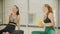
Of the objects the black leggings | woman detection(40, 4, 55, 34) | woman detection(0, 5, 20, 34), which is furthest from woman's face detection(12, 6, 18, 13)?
woman detection(40, 4, 55, 34)

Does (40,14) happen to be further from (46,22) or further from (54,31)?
(54,31)

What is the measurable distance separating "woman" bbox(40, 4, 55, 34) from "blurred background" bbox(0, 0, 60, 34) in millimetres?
51

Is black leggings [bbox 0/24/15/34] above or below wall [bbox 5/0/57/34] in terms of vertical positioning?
below

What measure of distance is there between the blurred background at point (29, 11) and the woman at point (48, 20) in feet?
0.17

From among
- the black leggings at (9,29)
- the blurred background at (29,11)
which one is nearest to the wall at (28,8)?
the blurred background at (29,11)

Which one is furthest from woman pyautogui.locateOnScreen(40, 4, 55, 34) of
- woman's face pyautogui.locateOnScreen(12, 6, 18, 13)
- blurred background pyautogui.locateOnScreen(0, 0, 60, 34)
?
woman's face pyautogui.locateOnScreen(12, 6, 18, 13)

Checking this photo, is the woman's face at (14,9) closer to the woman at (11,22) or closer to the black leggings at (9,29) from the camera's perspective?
the woman at (11,22)

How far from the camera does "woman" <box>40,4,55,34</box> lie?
2240 mm

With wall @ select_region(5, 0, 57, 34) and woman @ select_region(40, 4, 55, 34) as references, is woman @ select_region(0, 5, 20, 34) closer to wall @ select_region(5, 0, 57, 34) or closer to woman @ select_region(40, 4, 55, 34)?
wall @ select_region(5, 0, 57, 34)

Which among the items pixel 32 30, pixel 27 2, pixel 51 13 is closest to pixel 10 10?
pixel 27 2

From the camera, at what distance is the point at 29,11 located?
7.59 ft

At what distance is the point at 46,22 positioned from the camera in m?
2.25

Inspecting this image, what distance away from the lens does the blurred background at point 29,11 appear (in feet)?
7.51

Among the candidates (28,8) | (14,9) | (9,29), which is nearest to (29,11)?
(28,8)
